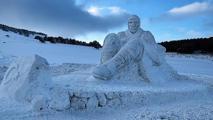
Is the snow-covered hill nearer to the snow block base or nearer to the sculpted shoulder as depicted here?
the sculpted shoulder

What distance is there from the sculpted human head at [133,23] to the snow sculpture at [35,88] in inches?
130

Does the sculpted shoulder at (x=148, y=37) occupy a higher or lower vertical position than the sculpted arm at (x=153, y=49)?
higher

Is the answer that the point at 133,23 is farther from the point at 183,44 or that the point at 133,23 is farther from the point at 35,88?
the point at 183,44

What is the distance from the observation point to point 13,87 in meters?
7.28

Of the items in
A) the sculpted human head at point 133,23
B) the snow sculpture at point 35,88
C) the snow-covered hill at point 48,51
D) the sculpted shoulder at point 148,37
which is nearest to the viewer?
the snow sculpture at point 35,88

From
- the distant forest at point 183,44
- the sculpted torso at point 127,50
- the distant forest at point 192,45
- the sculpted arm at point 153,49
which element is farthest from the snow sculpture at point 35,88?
the distant forest at point 192,45

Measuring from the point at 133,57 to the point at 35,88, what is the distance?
8.97 feet

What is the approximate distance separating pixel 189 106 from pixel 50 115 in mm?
2775

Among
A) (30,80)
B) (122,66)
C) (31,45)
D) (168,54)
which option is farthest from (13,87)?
(168,54)

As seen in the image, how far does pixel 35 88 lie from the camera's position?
714cm

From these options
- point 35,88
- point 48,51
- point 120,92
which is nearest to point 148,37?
point 120,92

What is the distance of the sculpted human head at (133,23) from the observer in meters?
10.1

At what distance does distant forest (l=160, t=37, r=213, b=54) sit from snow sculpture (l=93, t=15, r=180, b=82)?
1066 cm

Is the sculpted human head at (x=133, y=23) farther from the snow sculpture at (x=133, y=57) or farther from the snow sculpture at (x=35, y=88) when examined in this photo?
the snow sculpture at (x=35, y=88)
